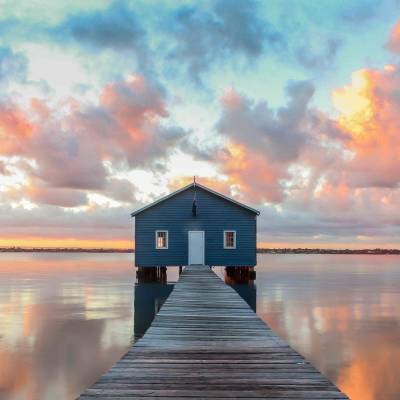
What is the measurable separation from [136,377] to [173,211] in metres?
29.7

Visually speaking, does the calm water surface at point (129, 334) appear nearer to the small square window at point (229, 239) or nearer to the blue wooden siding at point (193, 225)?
the blue wooden siding at point (193, 225)

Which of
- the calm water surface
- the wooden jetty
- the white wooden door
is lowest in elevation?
the calm water surface

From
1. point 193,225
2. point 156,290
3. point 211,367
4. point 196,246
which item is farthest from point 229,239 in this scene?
point 211,367

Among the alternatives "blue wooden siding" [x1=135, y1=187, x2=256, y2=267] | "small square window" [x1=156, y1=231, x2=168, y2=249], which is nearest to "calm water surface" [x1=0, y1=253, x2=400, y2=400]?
"blue wooden siding" [x1=135, y1=187, x2=256, y2=267]

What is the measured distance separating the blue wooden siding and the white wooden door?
0.30 metres

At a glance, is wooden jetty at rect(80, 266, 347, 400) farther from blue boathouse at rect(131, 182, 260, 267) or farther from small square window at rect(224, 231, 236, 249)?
small square window at rect(224, 231, 236, 249)

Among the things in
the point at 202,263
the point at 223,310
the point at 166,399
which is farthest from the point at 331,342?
the point at 202,263

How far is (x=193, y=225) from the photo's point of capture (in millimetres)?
36000

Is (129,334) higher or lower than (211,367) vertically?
lower

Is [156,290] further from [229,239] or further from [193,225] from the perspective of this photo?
[229,239]

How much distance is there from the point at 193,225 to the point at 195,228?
0.85 ft

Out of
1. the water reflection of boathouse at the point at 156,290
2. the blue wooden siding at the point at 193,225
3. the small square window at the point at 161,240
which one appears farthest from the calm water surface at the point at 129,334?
the small square window at the point at 161,240

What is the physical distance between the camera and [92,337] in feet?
58.9

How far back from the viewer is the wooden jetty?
5.80 m
